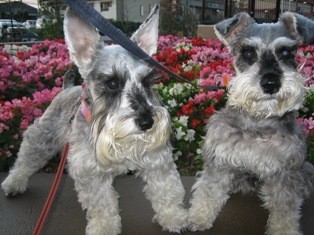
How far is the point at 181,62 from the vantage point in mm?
8641

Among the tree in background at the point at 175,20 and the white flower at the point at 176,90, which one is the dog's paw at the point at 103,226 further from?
the tree in background at the point at 175,20

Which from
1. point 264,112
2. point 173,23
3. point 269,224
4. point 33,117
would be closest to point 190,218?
point 269,224

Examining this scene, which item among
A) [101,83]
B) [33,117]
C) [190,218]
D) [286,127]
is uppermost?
[101,83]

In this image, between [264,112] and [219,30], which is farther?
[219,30]

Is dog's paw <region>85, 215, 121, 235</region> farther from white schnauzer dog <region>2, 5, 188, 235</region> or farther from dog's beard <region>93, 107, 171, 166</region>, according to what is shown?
dog's beard <region>93, 107, 171, 166</region>

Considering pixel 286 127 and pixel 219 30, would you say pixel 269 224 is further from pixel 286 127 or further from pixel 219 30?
pixel 219 30

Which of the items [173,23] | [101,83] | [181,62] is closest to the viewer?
[101,83]

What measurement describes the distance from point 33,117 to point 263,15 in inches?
651

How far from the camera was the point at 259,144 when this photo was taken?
378 centimetres

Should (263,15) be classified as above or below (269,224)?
above

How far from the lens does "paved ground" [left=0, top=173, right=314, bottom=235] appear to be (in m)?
4.17

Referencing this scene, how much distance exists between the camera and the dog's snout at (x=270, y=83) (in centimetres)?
325

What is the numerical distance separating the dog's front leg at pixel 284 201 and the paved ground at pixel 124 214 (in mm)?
307

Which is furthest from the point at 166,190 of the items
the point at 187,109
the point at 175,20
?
the point at 175,20
